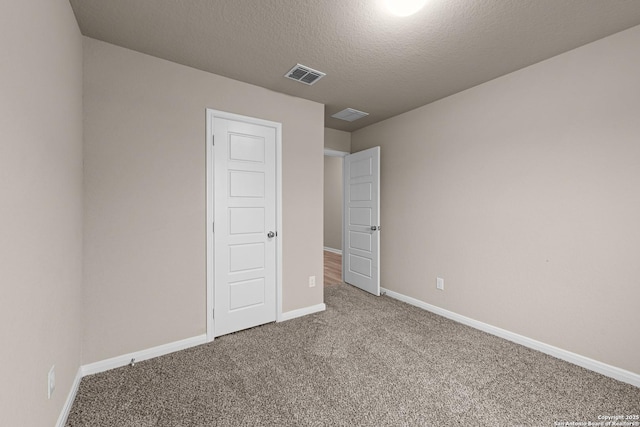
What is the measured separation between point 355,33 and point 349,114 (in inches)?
66.7

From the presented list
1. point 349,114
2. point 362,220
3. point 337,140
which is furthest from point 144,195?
point 337,140

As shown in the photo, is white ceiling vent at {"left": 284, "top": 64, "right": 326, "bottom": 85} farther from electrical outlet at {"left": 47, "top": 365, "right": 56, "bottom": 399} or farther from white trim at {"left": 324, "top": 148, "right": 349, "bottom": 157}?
electrical outlet at {"left": 47, "top": 365, "right": 56, "bottom": 399}

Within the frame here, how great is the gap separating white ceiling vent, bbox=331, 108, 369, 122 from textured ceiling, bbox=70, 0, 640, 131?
856mm

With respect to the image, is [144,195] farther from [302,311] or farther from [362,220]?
[362,220]

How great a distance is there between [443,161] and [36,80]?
3371mm

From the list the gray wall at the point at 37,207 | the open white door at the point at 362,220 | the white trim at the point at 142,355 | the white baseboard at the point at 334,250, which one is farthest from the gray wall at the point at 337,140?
the white baseboard at the point at 334,250

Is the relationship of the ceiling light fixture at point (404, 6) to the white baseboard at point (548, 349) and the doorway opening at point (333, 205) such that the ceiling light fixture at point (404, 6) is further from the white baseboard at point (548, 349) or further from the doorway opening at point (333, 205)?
the doorway opening at point (333, 205)

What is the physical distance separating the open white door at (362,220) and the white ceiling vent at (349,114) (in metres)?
0.49

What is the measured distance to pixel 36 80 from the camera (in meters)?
1.23

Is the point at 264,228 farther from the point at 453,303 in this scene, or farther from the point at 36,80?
the point at 453,303

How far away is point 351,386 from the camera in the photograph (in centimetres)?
189

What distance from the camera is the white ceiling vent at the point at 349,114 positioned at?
3.53m

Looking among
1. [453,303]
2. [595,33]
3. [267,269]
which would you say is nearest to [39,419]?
[267,269]

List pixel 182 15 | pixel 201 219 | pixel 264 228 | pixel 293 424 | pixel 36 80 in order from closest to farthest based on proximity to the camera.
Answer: pixel 36 80 < pixel 293 424 < pixel 182 15 < pixel 201 219 < pixel 264 228
